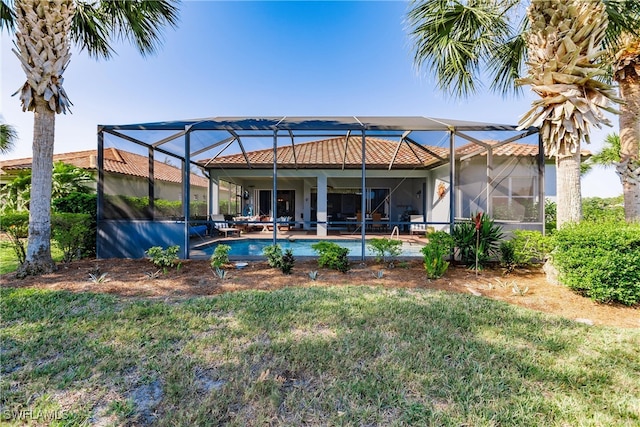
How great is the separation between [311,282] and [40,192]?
5.82m

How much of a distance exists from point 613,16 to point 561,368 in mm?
7122

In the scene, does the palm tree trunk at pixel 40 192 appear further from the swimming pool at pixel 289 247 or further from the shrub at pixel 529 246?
the shrub at pixel 529 246

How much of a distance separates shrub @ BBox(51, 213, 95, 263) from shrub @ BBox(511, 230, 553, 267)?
34.0 ft

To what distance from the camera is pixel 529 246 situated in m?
6.13

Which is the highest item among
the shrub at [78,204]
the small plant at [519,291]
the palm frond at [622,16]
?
the palm frond at [622,16]

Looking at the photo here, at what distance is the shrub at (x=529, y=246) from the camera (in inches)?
231

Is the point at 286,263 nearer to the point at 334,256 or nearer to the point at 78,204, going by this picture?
the point at 334,256

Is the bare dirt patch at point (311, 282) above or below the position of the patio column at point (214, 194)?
below

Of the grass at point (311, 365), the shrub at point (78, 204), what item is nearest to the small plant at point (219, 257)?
the grass at point (311, 365)

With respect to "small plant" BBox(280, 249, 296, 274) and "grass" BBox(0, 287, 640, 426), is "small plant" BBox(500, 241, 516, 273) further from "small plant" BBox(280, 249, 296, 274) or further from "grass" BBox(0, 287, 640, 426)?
"small plant" BBox(280, 249, 296, 274)

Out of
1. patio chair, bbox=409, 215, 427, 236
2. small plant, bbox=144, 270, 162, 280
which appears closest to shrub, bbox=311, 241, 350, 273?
small plant, bbox=144, 270, 162, 280

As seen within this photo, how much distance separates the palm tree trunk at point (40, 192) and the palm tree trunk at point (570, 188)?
10448 mm

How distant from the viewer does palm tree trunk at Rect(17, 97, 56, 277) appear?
225 inches

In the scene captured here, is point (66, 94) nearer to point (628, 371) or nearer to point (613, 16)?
point (628, 371)
